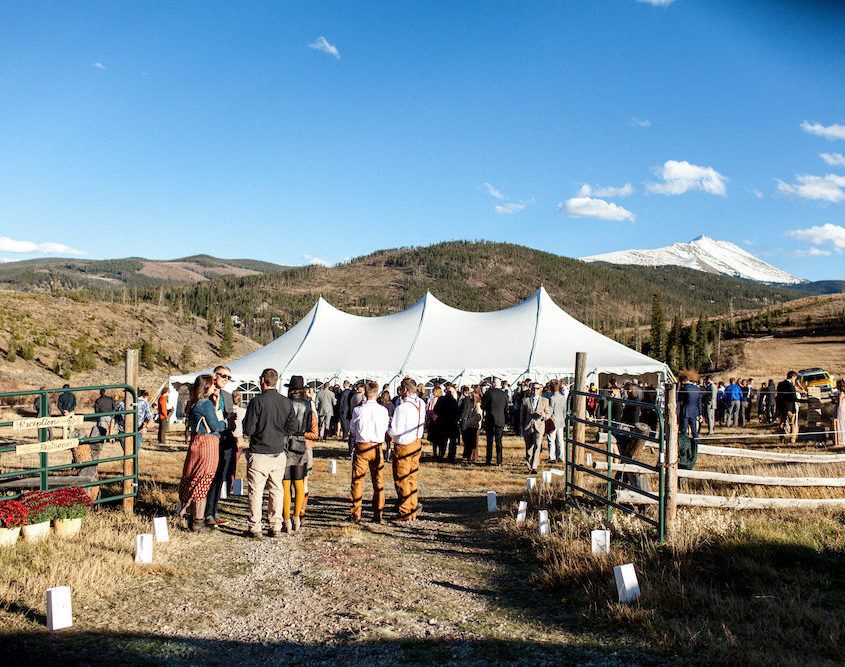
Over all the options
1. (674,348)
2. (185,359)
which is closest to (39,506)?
(674,348)

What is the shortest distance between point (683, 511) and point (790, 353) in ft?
197

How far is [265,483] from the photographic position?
739 centimetres

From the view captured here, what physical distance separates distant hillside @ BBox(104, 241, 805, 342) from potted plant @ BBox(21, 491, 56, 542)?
107m

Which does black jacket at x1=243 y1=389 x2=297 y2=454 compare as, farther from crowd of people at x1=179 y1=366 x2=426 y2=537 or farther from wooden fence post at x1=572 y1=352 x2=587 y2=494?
wooden fence post at x1=572 y1=352 x2=587 y2=494

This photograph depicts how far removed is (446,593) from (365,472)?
269cm

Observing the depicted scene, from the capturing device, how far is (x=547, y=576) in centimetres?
551

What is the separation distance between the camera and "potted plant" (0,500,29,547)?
19.3ft

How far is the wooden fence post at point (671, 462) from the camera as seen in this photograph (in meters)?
5.81

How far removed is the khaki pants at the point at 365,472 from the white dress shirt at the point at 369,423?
0.26 feet

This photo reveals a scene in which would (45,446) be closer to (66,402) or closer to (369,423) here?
(369,423)

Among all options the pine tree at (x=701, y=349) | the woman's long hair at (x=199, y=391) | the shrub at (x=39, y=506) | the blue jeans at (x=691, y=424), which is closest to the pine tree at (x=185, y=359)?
the pine tree at (x=701, y=349)

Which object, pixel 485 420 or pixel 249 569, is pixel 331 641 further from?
pixel 485 420

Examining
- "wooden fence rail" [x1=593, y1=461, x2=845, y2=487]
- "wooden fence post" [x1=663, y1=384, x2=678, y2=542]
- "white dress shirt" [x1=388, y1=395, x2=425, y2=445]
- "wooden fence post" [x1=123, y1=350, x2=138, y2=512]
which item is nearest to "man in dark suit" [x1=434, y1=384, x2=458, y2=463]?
"white dress shirt" [x1=388, y1=395, x2=425, y2=445]

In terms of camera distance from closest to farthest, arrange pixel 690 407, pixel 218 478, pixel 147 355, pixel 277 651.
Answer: pixel 277 651 → pixel 218 478 → pixel 690 407 → pixel 147 355
